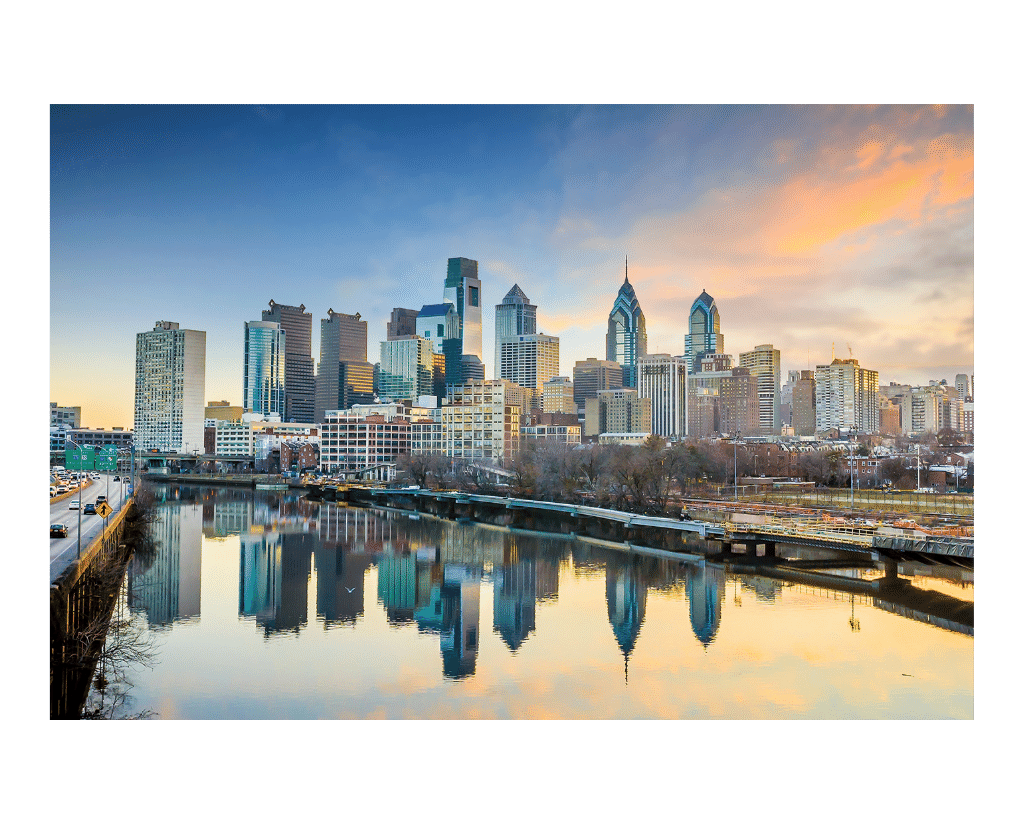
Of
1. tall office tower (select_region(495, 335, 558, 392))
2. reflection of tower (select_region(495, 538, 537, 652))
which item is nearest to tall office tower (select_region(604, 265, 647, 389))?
tall office tower (select_region(495, 335, 558, 392))

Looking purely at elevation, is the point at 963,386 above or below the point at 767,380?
below

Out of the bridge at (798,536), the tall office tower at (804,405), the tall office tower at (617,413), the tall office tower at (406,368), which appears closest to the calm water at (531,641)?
the bridge at (798,536)

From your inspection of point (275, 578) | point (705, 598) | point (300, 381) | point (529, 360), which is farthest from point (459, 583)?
point (300, 381)

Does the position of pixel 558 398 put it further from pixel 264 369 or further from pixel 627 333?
pixel 264 369

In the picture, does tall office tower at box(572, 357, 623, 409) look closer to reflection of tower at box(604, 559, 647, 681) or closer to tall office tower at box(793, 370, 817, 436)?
tall office tower at box(793, 370, 817, 436)

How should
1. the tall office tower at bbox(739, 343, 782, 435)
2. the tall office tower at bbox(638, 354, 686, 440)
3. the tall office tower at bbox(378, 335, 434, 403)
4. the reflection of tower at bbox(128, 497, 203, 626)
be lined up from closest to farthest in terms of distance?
the reflection of tower at bbox(128, 497, 203, 626)
the tall office tower at bbox(739, 343, 782, 435)
the tall office tower at bbox(638, 354, 686, 440)
the tall office tower at bbox(378, 335, 434, 403)

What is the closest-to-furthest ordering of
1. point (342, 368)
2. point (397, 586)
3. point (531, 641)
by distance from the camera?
1. point (531, 641)
2. point (397, 586)
3. point (342, 368)
